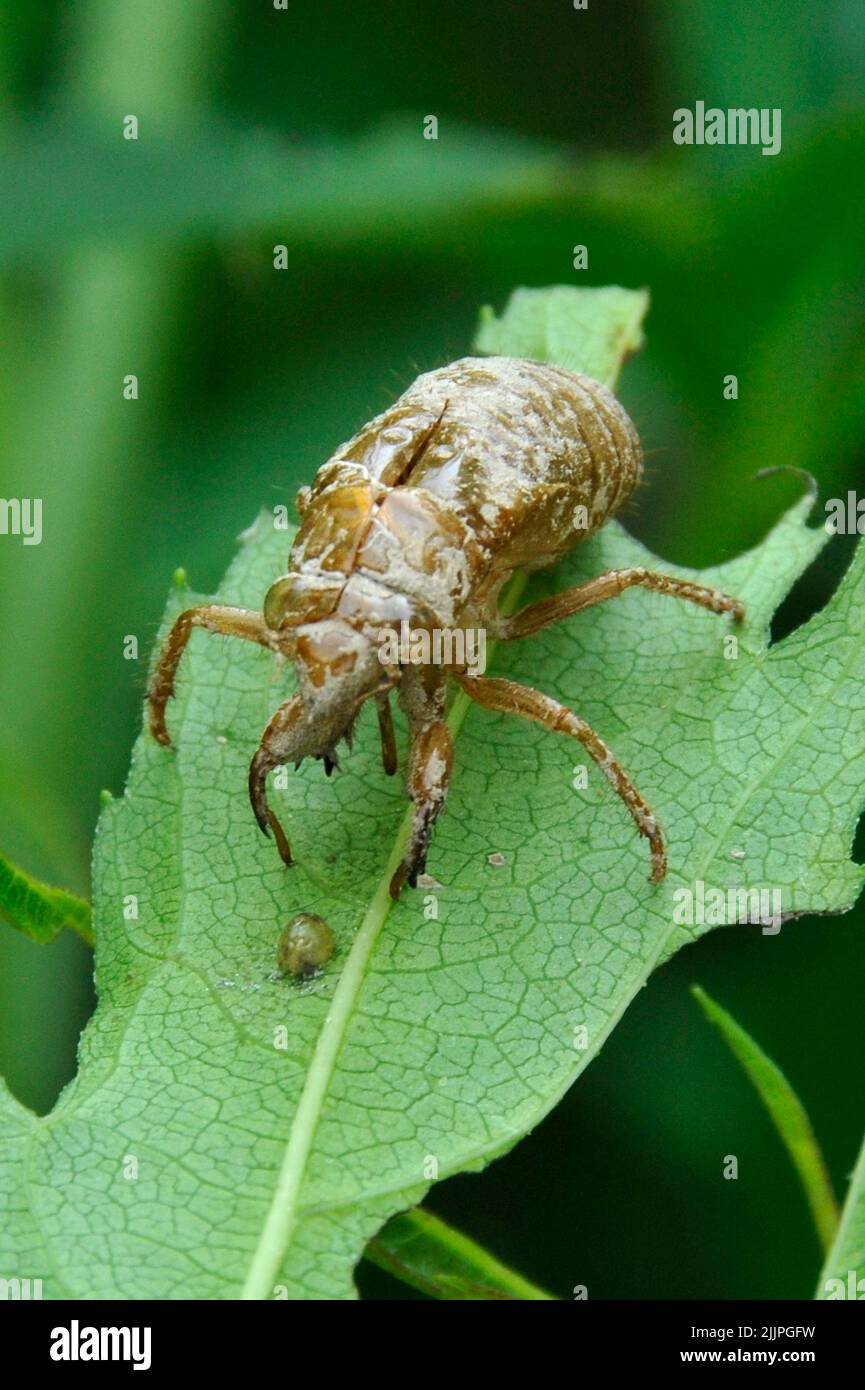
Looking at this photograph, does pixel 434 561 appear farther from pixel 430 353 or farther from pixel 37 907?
pixel 430 353

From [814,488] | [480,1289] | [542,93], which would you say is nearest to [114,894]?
[480,1289]

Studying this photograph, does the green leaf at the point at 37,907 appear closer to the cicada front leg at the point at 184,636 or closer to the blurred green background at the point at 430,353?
the cicada front leg at the point at 184,636

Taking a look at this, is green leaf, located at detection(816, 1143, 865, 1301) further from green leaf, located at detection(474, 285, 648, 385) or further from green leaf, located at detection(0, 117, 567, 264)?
green leaf, located at detection(0, 117, 567, 264)

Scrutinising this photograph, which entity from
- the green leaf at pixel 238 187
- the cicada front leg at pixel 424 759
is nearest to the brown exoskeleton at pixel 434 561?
the cicada front leg at pixel 424 759

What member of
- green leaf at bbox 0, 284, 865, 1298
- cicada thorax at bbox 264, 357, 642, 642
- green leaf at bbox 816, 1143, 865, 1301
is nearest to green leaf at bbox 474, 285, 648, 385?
cicada thorax at bbox 264, 357, 642, 642

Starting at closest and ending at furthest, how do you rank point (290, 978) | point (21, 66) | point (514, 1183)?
1. point (290, 978)
2. point (514, 1183)
3. point (21, 66)

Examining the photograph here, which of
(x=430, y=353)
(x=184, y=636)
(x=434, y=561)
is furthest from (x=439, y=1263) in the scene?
(x=430, y=353)

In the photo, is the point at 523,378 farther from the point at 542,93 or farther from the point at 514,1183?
the point at 542,93
